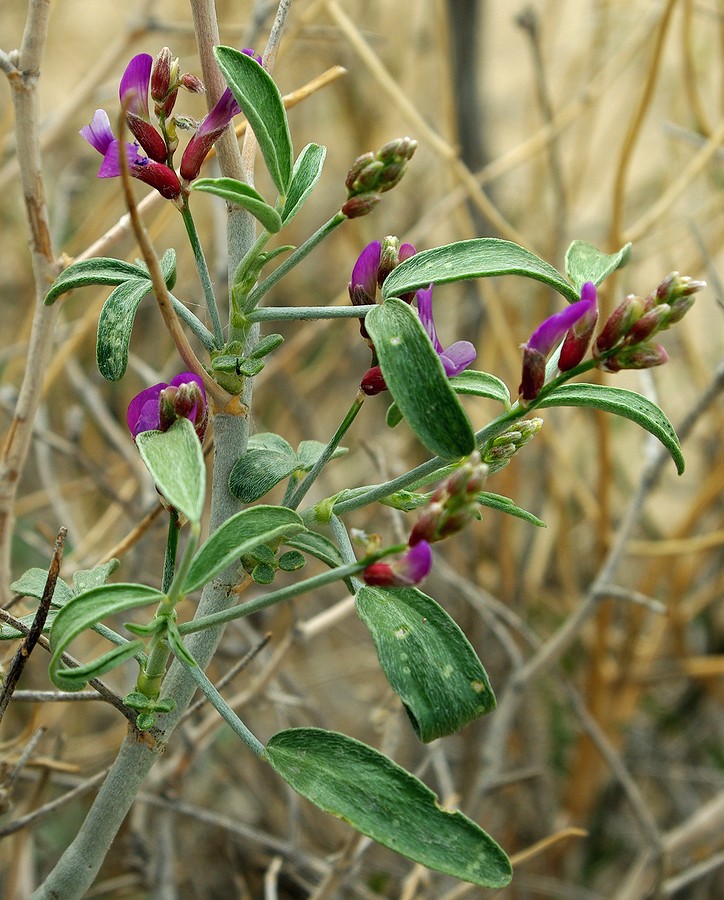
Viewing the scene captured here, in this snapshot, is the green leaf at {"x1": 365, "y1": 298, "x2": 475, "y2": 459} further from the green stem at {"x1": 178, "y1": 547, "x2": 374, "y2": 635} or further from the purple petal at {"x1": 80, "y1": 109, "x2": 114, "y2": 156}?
the purple petal at {"x1": 80, "y1": 109, "x2": 114, "y2": 156}

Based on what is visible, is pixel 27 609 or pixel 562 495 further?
pixel 562 495

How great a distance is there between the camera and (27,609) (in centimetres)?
70

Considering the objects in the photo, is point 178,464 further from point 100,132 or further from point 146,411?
point 100,132

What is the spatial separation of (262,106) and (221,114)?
0.12 ft

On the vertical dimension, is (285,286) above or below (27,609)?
above

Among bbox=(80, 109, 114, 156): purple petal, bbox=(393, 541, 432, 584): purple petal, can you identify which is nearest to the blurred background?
bbox=(80, 109, 114, 156): purple petal

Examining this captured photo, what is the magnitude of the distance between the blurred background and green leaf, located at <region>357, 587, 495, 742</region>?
0.33 meters

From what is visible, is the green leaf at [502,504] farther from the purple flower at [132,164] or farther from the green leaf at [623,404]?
the purple flower at [132,164]

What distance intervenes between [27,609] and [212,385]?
0.35 metres

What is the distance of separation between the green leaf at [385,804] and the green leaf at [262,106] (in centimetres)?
26

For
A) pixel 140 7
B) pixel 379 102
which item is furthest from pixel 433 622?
pixel 379 102

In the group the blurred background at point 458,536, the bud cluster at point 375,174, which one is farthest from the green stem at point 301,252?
the blurred background at point 458,536

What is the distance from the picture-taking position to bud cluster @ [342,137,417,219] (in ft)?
1.36

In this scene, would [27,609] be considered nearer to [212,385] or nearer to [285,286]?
[212,385]
